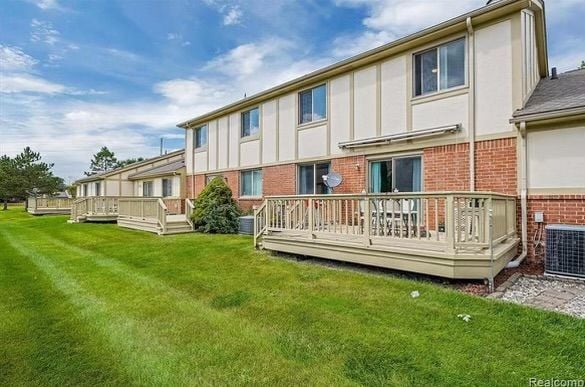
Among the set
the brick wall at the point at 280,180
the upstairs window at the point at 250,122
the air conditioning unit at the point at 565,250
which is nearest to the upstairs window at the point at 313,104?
the brick wall at the point at 280,180

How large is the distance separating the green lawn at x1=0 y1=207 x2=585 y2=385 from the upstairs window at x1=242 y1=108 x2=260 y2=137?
27.1ft

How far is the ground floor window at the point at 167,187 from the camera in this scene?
19922 millimetres

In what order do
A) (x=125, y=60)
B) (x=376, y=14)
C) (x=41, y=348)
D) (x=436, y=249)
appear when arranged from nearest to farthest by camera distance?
(x=41, y=348)
(x=436, y=249)
(x=376, y=14)
(x=125, y=60)

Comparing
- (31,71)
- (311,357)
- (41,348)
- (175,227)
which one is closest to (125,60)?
(31,71)

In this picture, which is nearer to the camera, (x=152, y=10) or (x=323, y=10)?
(x=152, y=10)

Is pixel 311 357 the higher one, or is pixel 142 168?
pixel 142 168

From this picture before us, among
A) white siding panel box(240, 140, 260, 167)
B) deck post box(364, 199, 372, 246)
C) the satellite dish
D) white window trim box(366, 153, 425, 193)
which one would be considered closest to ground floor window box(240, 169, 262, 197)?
white siding panel box(240, 140, 260, 167)

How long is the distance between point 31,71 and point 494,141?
21190 mm

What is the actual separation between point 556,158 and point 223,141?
12.2m

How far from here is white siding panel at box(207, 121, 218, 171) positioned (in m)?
16.0

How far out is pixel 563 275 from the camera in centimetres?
597

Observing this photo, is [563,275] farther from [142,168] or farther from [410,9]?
[142,168]

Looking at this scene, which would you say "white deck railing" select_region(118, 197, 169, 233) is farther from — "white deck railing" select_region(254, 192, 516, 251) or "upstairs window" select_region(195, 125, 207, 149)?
"white deck railing" select_region(254, 192, 516, 251)

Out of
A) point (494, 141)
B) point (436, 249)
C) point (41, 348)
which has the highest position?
point (494, 141)
